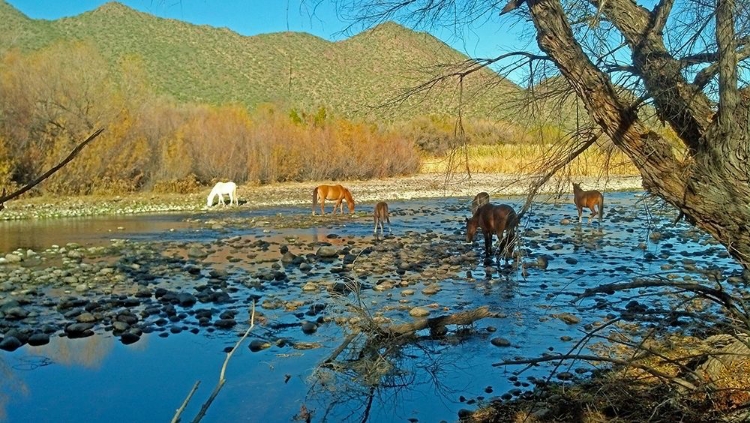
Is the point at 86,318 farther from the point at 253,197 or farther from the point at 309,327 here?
the point at 253,197

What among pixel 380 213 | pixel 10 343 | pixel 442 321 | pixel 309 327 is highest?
pixel 380 213

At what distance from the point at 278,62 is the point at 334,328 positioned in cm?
557

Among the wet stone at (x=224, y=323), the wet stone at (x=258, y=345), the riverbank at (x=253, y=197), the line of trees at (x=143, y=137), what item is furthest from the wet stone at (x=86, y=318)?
the line of trees at (x=143, y=137)

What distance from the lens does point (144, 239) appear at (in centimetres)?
1802

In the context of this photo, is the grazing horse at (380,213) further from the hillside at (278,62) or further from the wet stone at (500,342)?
the wet stone at (500,342)

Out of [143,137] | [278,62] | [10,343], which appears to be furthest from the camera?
[143,137]

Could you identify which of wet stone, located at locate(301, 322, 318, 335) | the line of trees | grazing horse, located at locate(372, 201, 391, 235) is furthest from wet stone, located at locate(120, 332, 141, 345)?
the line of trees

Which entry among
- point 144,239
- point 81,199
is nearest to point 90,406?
point 144,239

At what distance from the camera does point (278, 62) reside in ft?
39.8

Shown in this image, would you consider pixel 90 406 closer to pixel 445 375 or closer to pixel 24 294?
pixel 445 375

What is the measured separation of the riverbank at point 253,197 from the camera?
2494 cm

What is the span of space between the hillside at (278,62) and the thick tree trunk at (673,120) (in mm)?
A: 1229

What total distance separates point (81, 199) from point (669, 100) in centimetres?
2689

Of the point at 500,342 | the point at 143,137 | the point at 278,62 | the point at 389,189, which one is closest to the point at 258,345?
the point at 500,342
